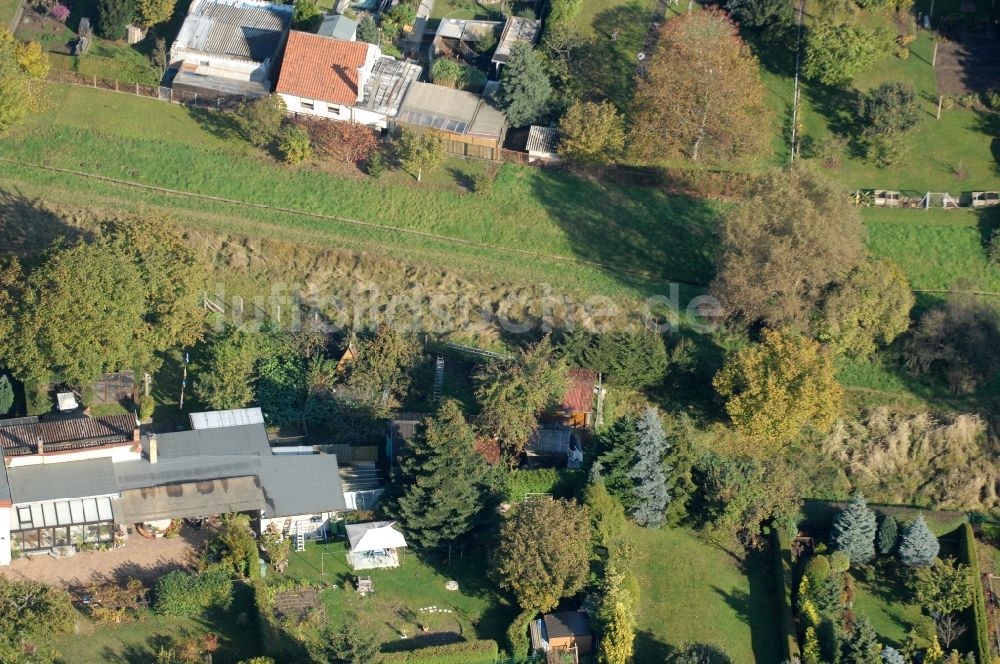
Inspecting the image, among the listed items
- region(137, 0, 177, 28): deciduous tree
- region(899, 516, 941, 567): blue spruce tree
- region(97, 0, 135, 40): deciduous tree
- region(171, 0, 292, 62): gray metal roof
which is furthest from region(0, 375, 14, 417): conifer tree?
region(899, 516, 941, 567): blue spruce tree

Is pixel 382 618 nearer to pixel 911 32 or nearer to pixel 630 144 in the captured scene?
pixel 630 144

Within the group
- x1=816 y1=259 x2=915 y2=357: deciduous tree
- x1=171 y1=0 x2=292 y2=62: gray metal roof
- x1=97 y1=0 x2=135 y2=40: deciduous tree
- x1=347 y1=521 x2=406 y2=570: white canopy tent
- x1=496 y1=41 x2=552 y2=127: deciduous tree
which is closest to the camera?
x1=347 y1=521 x2=406 y2=570: white canopy tent

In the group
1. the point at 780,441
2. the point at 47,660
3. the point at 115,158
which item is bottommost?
the point at 47,660

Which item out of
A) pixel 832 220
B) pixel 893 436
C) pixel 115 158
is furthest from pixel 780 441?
pixel 115 158

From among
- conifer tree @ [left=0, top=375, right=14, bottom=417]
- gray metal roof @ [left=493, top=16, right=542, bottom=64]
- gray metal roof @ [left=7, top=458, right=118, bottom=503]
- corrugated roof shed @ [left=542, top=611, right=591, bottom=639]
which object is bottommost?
corrugated roof shed @ [left=542, top=611, right=591, bottom=639]

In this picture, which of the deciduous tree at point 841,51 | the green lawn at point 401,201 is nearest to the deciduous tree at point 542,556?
the green lawn at point 401,201

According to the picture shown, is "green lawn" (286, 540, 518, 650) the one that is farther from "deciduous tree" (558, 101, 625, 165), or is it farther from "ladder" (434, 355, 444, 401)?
"deciduous tree" (558, 101, 625, 165)

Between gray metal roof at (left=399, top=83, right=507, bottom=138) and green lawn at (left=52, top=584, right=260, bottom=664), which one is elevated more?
gray metal roof at (left=399, top=83, right=507, bottom=138)

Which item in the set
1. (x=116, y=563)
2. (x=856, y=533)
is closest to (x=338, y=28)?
(x=116, y=563)
